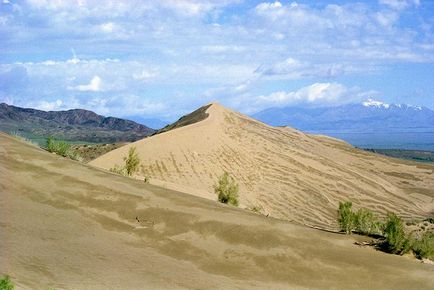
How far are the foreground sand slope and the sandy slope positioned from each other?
65.9 feet

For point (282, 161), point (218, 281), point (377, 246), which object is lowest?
point (218, 281)

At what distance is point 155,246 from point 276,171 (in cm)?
4170

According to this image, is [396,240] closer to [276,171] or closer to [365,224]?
[365,224]

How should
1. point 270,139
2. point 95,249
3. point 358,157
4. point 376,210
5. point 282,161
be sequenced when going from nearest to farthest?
1. point 95,249
2. point 376,210
3. point 282,161
4. point 270,139
5. point 358,157

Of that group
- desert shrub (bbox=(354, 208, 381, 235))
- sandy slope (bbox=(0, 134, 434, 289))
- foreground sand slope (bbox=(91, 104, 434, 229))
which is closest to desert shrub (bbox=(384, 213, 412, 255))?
sandy slope (bbox=(0, 134, 434, 289))

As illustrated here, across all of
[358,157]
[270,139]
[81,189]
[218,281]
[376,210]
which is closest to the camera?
[218,281]

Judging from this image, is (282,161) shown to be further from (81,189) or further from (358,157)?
(81,189)

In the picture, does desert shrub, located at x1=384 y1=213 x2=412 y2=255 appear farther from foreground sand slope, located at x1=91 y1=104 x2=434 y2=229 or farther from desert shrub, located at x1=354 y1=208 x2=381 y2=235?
foreground sand slope, located at x1=91 y1=104 x2=434 y2=229

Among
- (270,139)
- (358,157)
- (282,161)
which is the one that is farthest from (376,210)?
(358,157)

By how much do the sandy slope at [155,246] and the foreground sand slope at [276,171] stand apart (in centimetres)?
2009

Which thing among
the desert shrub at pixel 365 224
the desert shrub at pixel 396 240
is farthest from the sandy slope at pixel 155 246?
the desert shrub at pixel 365 224

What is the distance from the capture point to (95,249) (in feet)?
57.2

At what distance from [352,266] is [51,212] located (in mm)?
10439

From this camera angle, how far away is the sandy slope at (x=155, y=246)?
1595cm
